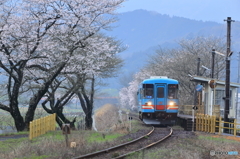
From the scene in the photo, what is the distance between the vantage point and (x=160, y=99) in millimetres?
22641

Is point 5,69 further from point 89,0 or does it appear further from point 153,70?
point 153,70

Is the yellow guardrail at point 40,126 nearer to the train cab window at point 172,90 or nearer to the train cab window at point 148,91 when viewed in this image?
the train cab window at point 148,91

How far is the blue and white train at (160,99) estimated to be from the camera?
2262 cm

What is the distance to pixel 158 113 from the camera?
74.5 ft

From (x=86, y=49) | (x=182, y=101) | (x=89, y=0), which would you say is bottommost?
(x=182, y=101)

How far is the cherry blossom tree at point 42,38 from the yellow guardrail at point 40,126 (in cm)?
161

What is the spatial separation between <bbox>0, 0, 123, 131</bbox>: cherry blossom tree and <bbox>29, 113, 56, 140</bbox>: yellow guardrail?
5.28 ft

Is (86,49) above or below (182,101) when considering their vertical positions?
above

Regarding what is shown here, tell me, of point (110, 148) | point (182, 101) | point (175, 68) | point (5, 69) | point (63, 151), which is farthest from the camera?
point (182, 101)

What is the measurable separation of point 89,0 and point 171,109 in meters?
8.49

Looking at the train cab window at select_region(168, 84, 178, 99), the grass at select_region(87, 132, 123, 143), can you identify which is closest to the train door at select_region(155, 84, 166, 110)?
the train cab window at select_region(168, 84, 178, 99)

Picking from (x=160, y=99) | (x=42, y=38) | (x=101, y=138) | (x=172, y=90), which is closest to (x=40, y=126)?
(x=101, y=138)

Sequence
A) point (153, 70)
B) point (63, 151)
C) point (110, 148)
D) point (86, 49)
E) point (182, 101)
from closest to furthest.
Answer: point (63, 151) < point (110, 148) < point (86, 49) < point (182, 101) < point (153, 70)

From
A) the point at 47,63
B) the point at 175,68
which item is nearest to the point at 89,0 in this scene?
the point at 47,63
